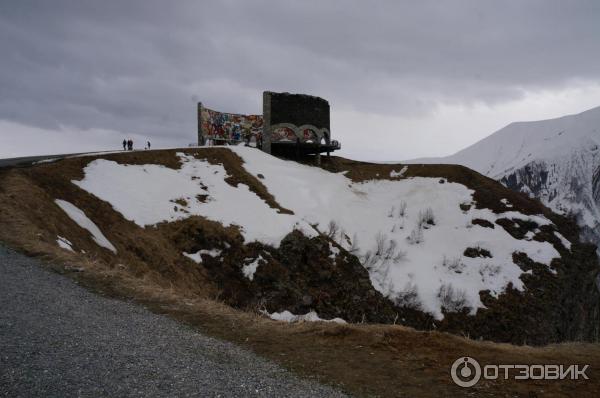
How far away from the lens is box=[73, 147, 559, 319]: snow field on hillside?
2614 cm

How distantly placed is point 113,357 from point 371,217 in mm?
29950

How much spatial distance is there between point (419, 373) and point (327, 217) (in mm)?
25490

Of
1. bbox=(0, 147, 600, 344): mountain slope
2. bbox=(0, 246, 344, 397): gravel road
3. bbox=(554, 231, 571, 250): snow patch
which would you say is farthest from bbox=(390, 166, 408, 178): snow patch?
bbox=(0, 246, 344, 397): gravel road

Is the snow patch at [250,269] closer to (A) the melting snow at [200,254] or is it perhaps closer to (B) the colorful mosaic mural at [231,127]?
(A) the melting snow at [200,254]

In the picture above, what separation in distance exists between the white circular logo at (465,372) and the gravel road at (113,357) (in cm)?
226

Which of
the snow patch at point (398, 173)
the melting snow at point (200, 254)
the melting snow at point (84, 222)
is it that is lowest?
the melting snow at point (200, 254)

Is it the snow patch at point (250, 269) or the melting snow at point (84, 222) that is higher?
the melting snow at point (84, 222)

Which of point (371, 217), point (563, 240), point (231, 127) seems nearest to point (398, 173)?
point (371, 217)

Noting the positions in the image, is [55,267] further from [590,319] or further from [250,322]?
[590,319]

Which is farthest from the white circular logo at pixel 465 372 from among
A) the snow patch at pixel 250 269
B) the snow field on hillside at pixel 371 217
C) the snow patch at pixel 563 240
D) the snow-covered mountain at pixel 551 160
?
the snow-covered mountain at pixel 551 160

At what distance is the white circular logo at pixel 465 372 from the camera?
6.61 metres

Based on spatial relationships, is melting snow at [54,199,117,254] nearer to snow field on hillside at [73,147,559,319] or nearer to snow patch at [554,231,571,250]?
snow field on hillside at [73,147,559,319]

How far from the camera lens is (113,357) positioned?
6297 mm

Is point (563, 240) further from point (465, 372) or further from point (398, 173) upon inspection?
point (465, 372)
